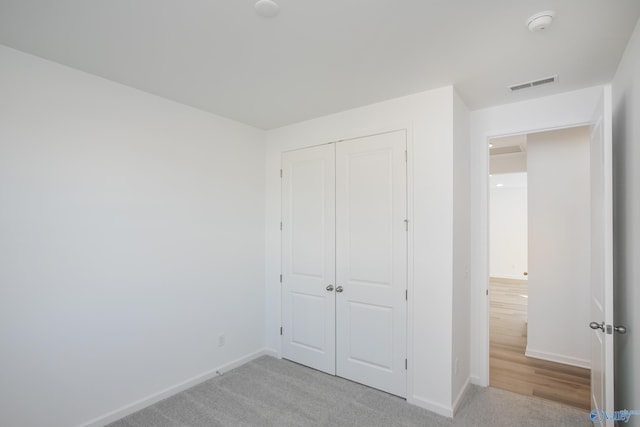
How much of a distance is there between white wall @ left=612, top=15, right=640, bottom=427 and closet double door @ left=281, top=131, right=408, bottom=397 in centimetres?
141

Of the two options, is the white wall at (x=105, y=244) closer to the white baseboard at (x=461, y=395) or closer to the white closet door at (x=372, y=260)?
the white closet door at (x=372, y=260)

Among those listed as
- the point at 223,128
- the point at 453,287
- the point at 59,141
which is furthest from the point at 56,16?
the point at 453,287

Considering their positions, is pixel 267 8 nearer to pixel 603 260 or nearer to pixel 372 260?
pixel 372 260

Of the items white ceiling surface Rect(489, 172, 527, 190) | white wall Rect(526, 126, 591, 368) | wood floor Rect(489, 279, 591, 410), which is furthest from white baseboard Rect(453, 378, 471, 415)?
white ceiling surface Rect(489, 172, 527, 190)

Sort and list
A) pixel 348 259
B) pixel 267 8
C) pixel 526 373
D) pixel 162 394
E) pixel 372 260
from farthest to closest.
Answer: pixel 526 373
pixel 348 259
pixel 372 260
pixel 162 394
pixel 267 8

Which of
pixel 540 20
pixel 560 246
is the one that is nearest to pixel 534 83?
pixel 540 20

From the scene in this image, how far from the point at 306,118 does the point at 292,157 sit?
46cm

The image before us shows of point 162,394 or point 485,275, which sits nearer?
point 162,394

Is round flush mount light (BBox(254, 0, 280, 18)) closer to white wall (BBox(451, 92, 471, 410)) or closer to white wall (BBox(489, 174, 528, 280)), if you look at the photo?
white wall (BBox(451, 92, 471, 410))

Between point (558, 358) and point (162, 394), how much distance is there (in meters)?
4.11

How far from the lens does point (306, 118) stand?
11.1 feet

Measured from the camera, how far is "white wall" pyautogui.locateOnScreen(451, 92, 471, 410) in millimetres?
2596

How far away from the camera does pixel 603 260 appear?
1.96 m

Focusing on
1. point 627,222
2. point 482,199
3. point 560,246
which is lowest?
point 560,246
